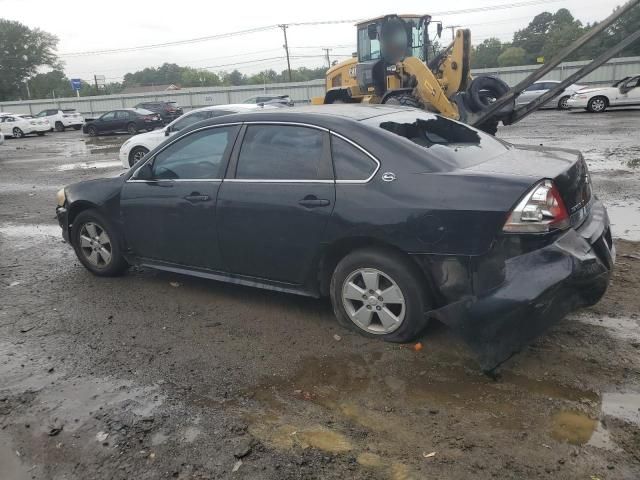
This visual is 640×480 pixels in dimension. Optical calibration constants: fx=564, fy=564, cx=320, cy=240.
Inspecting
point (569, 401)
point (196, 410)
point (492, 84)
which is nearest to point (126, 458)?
point (196, 410)

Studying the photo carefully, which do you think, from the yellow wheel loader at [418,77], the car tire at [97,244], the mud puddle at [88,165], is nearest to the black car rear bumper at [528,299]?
the car tire at [97,244]

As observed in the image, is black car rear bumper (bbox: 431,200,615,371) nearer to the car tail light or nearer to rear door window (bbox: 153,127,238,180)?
the car tail light

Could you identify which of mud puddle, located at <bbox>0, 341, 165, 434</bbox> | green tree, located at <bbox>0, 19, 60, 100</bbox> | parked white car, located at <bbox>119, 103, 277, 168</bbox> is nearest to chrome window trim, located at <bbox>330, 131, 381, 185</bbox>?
mud puddle, located at <bbox>0, 341, 165, 434</bbox>

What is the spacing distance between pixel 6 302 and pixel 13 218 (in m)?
4.36

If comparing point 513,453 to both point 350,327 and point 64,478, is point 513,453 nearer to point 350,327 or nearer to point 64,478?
point 350,327

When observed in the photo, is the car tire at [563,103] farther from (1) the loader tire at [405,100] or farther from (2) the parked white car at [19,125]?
(2) the parked white car at [19,125]

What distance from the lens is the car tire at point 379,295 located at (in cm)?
372

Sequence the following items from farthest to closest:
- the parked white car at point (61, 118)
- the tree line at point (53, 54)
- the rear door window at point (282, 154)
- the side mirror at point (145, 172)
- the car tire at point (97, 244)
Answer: the tree line at point (53, 54)
the parked white car at point (61, 118)
the car tire at point (97, 244)
the side mirror at point (145, 172)
the rear door window at point (282, 154)

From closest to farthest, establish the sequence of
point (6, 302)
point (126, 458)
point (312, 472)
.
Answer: point (312, 472)
point (126, 458)
point (6, 302)

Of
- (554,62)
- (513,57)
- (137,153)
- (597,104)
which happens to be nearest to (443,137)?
(554,62)

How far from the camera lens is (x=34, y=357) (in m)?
4.13

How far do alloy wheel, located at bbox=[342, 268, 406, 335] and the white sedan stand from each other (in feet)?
74.8

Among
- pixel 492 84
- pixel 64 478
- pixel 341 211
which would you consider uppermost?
pixel 492 84

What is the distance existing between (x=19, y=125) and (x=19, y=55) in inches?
1966
